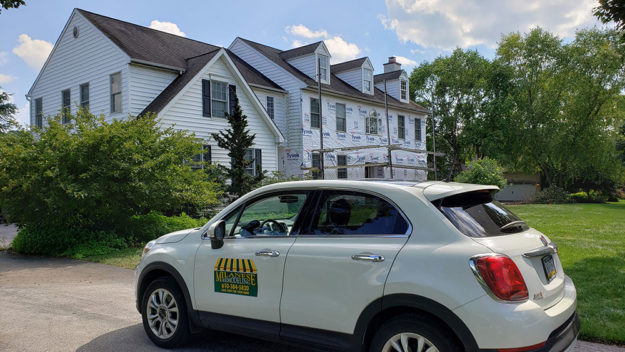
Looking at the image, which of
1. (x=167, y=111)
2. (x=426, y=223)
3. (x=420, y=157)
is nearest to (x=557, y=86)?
(x=420, y=157)

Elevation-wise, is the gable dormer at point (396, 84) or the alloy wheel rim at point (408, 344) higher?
the gable dormer at point (396, 84)

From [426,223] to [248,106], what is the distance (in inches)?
742

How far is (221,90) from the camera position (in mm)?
21109

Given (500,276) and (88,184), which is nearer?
(500,276)

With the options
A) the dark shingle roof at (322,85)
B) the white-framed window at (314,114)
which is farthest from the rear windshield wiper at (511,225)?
the white-framed window at (314,114)

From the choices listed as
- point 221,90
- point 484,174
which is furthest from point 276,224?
point 484,174

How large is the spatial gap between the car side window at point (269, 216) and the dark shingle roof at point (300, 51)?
2373 centimetres

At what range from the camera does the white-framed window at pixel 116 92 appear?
19.9 meters

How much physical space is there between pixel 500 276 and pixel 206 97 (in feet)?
60.8

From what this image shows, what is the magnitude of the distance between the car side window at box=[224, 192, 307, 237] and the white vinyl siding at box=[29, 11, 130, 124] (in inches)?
636

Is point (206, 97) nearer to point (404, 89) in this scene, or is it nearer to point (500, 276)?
point (500, 276)

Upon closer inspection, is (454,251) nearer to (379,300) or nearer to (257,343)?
(379,300)

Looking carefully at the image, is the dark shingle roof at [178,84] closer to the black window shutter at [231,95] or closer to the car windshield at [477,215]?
the black window shutter at [231,95]

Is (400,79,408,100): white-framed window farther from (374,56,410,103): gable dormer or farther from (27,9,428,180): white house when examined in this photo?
(27,9,428,180): white house
